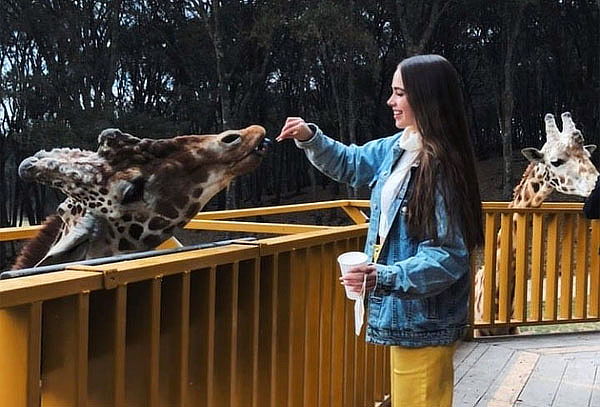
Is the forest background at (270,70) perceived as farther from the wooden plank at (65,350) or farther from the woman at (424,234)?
the wooden plank at (65,350)

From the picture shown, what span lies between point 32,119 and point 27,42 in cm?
281

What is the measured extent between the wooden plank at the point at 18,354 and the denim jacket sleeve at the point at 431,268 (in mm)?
863

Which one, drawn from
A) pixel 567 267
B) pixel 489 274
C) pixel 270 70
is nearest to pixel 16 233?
pixel 489 274

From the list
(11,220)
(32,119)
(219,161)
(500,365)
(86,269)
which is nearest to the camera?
(86,269)

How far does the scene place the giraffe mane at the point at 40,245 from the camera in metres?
2.72

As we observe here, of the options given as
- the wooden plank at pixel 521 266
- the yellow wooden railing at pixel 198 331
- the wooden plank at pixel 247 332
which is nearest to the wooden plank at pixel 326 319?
the yellow wooden railing at pixel 198 331

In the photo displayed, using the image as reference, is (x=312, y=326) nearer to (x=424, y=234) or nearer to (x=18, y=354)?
(x=424, y=234)

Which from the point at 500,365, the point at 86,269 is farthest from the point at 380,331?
the point at 500,365

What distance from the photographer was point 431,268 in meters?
1.91

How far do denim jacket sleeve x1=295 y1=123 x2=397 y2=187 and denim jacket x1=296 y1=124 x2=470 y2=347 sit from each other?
3.8 inches

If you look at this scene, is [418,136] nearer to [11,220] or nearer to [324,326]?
[324,326]

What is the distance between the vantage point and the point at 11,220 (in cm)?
2356

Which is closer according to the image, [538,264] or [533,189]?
[538,264]

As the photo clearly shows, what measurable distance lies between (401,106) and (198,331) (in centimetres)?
91
